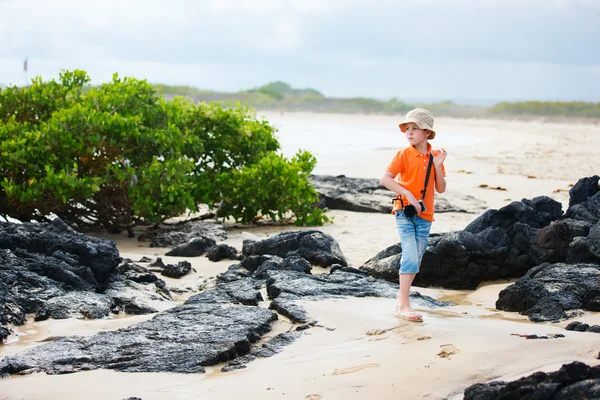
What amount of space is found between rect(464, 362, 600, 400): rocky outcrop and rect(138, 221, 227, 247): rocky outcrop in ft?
20.2

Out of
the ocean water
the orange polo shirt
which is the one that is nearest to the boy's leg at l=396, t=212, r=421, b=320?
the orange polo shirt

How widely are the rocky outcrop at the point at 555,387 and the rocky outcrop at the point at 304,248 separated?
4.24 metres

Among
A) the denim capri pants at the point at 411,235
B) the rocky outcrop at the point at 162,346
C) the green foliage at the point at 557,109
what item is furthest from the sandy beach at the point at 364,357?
the green foliage at the point at 557,109

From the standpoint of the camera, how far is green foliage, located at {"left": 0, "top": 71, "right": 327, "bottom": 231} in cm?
963

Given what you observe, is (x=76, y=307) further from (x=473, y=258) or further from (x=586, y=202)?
(x=586, y=202)

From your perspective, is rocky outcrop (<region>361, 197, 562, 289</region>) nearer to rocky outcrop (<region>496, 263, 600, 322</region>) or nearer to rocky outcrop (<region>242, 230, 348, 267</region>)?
rocky outcrop (<region>242, 230, 348, 267</region>)

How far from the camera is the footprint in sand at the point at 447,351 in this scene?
432cm

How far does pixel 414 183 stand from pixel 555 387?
257cm

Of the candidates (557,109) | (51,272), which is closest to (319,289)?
(51,272)

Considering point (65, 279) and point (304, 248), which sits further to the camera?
point (304, 248)

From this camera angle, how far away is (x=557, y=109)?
51375 mm

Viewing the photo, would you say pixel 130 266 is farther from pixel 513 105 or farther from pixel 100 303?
pixel 513 105

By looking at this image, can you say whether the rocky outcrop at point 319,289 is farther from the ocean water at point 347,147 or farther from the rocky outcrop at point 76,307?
the ocean water at point 347,147

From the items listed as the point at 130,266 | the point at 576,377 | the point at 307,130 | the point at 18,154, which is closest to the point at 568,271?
the point at 576,377
